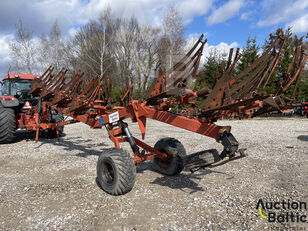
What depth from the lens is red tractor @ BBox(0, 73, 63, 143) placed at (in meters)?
7.34

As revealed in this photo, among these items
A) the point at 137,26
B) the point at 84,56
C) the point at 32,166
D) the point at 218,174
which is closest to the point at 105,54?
the point at 84,56

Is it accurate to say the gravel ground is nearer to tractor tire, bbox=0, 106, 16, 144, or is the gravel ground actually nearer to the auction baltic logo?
the auction baltic logo

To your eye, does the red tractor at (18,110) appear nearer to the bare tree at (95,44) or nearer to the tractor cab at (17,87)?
the tractor cab at (17,87)

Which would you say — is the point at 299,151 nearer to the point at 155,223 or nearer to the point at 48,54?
the point at 155,223

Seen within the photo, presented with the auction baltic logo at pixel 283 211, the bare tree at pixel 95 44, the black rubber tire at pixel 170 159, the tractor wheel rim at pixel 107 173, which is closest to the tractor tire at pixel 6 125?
the tractor wheel rim at pixel 107 173

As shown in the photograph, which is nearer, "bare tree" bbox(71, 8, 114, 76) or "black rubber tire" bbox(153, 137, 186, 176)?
"black rubber tire" bbox(153, 137, 186, 176)

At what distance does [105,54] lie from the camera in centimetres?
2419

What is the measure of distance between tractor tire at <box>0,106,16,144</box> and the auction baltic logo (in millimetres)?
7465

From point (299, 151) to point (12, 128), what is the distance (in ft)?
29.2

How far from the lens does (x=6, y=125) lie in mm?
7297

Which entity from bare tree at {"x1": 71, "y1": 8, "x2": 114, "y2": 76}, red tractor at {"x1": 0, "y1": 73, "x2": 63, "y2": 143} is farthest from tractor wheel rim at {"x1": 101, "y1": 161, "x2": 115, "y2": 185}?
bare tree at {"x1": 71, "y1": 8, "x2": 114, "y2": 76}

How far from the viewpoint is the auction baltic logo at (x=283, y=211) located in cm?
291

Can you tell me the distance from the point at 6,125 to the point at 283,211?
780cm

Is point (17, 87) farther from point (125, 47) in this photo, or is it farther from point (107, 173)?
point (125, 47)
